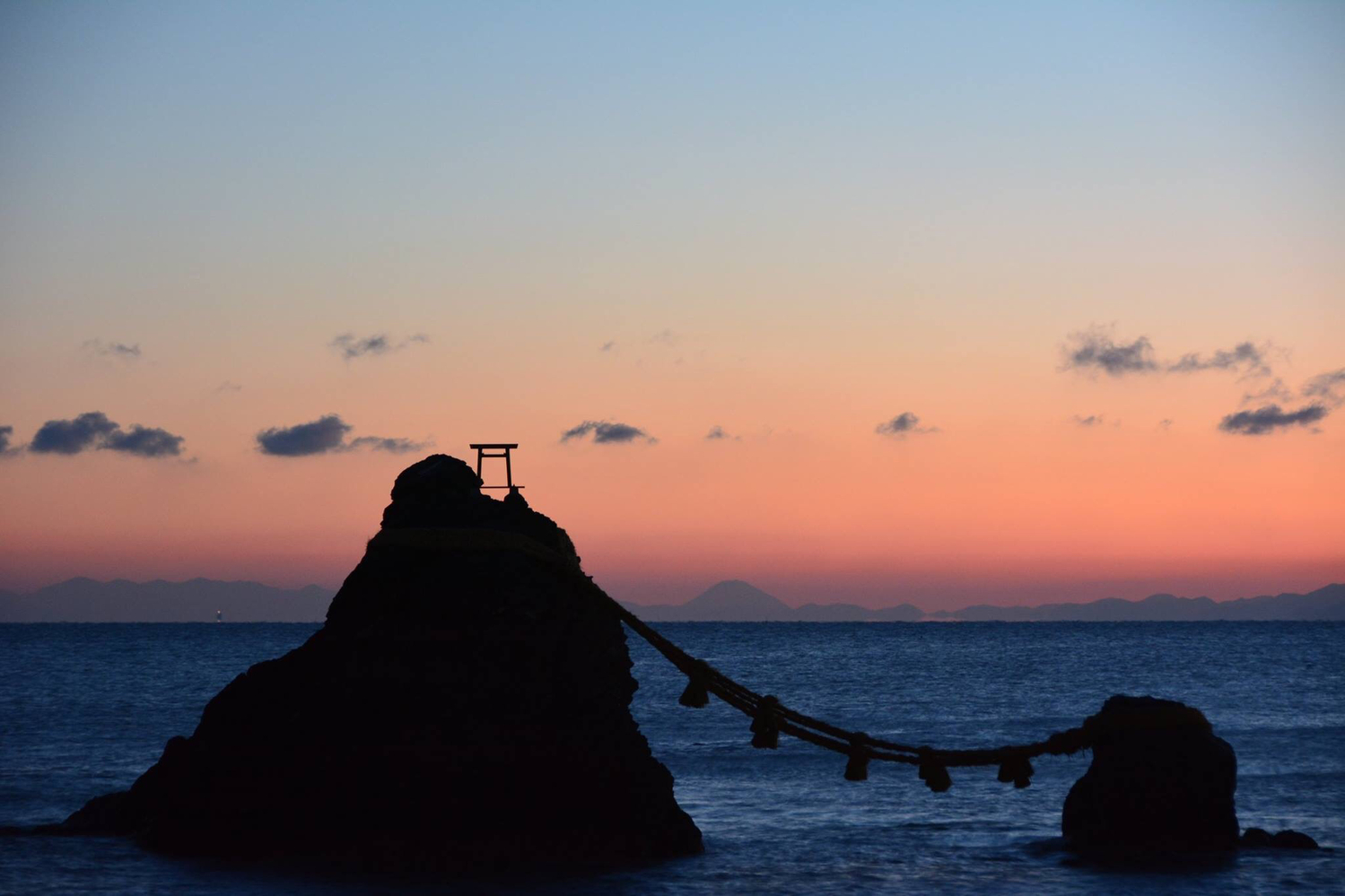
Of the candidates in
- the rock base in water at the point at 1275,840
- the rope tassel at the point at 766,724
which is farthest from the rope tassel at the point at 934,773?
the rock base in water at the point at 1275,840

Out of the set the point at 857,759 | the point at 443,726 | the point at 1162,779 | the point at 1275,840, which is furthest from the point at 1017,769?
the point at 443,726

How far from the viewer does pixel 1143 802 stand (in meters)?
26.7

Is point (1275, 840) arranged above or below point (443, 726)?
below

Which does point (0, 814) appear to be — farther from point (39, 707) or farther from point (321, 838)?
point (39, 707)

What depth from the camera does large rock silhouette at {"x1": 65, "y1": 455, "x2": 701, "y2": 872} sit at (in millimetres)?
23344

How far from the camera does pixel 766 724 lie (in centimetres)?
2359

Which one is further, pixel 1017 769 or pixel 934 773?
pixel 1017 769

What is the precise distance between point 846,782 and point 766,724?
62.5ft

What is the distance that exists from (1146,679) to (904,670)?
17.6 m

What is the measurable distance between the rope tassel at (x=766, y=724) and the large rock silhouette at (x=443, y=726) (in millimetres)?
1943

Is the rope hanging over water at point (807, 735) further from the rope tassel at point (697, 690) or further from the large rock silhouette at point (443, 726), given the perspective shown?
the large rock silhouette at point (443, 726)

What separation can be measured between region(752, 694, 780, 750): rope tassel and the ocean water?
256cm

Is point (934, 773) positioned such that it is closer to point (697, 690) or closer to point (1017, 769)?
point (1017, 769)

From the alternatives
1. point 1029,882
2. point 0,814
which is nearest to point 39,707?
point 0,814
